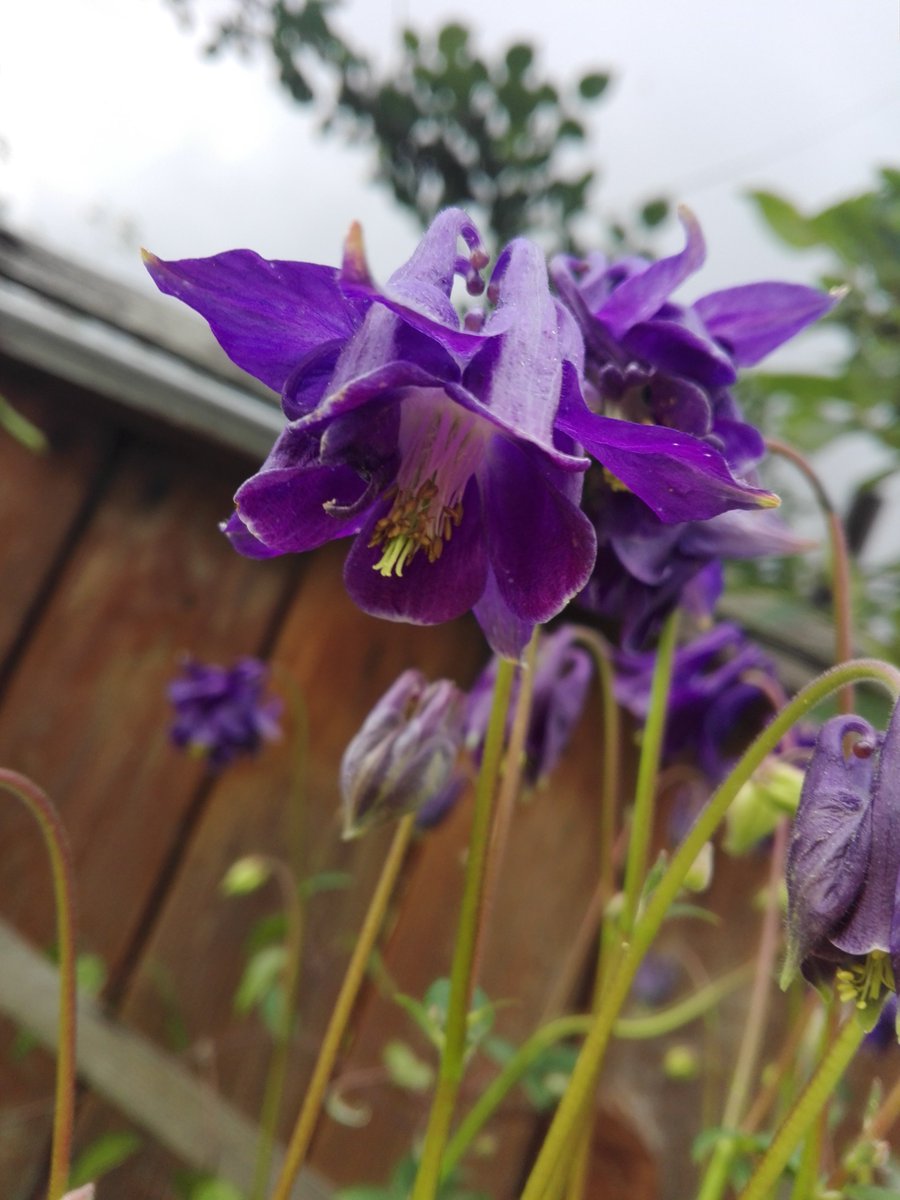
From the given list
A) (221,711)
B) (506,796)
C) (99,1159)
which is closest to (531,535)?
(506,796)

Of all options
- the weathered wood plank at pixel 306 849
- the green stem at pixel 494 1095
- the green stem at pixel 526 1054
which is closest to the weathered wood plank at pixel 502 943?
the weathered wood plank at pixel 306 849

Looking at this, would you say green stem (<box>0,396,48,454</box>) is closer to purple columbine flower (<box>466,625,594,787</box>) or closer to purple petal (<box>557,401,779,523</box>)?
purple columbine flower (<box>466,625,594,787</box>)

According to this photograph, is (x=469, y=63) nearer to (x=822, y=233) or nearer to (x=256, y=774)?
(x=822, y=233)

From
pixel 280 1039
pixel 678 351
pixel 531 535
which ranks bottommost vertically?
pixel 280 1039

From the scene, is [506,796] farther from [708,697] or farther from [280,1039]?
[280,1039]

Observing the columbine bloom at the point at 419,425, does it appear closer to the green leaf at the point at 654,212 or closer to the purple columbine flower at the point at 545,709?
the purple columbine flower at the point at 545,709

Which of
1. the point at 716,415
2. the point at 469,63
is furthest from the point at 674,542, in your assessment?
the point at 469,63
